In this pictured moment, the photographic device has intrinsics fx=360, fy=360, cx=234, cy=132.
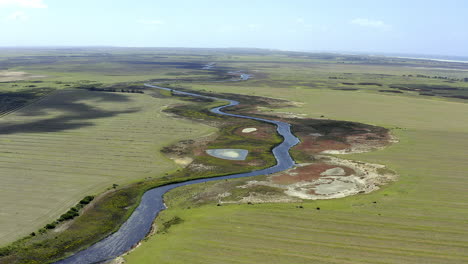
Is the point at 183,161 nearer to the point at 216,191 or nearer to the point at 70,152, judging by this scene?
the point at 216,191

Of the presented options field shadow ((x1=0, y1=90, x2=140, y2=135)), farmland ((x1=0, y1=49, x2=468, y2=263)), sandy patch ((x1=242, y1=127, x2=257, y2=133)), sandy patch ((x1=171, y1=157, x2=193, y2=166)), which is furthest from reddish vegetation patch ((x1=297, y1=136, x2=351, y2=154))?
field shadow ((x1=0, y1=90, x2=140, y2=135))

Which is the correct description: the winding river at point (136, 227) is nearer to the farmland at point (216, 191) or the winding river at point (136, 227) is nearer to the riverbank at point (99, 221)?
the riverbank at point (99, 221)

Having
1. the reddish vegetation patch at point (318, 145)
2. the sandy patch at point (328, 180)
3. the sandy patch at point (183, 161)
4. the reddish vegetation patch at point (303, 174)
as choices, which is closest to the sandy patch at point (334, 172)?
the sandy patch at point (328, 180)

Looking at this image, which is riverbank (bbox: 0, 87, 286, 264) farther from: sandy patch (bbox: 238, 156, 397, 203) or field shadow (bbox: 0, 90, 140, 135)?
Result: field shadow (bbox: 0, 90, 140, 135)

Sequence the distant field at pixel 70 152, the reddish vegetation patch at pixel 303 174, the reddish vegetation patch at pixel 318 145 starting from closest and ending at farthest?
the distant field at pixel 70 152 → the reddish vegetation patch at pixel 303 174 → the reddish vegetation patch at pixel 318 145

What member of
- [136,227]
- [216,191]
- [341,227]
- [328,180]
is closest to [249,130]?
[328,180]

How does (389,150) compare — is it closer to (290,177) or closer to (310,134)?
(310,134)

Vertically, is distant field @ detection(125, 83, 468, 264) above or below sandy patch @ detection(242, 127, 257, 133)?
below
